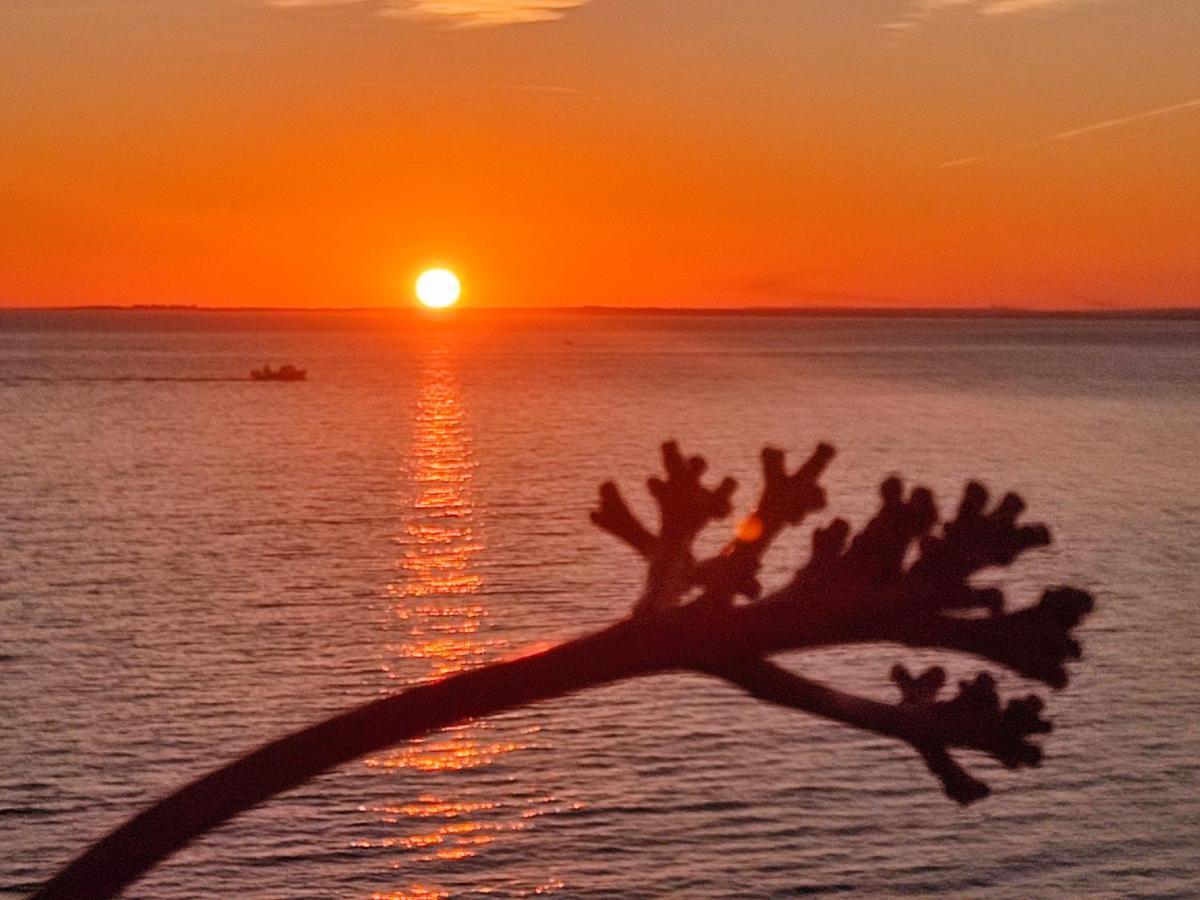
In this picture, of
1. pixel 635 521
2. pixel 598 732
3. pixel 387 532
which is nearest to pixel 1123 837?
pixel 598 732

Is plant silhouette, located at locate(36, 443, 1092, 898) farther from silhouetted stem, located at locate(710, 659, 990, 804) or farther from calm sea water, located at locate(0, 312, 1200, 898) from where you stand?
calm sea water, located at locate(0, 312, 1200, 898)

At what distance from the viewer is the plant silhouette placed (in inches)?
100

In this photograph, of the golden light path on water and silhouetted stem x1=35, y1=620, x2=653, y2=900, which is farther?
the golden light path on water

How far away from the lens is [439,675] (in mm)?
67062

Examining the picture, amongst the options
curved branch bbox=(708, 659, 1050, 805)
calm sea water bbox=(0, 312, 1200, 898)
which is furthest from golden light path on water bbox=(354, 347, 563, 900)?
curved branch bbox=(708, 659, 1050, 805)

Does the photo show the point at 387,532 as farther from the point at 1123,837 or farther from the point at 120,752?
the point at 1123,837

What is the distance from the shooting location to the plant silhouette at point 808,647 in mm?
2549

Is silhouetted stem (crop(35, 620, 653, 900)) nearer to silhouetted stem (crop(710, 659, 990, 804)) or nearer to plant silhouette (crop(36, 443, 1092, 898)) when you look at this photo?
plant silhouette (crop(36, 443, 1092, 898))

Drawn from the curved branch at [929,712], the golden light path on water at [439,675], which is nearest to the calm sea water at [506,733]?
the golden light path on water at [439,675]

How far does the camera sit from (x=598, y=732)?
5584 centimetres

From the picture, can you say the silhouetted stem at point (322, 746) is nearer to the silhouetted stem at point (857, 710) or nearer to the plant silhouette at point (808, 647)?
the plant silhouette at point (808, 647)

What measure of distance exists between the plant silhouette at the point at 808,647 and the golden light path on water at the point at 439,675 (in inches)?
520

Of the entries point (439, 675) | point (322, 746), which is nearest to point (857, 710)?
point (322, 746)

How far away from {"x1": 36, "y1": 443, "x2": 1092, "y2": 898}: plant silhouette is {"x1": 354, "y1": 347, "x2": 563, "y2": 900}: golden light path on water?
43.3 feet
